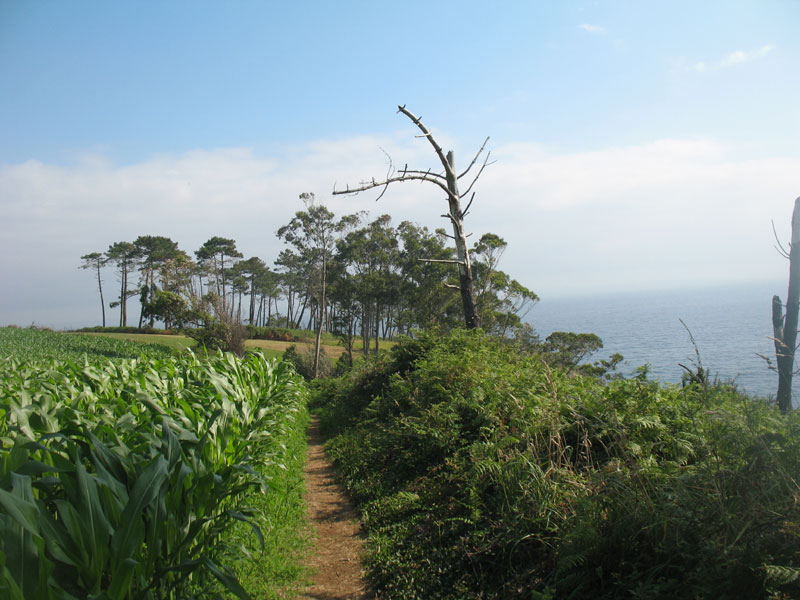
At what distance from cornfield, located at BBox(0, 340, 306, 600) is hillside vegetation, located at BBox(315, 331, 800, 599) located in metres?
1.43

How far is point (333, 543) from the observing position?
181 inches

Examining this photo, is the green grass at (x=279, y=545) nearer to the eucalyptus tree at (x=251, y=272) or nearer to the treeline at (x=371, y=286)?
the treeline at (x=371, y=286)

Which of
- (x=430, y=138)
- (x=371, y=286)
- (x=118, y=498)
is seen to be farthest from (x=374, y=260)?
(x=118, y=498)

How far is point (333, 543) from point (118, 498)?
8.35 feet

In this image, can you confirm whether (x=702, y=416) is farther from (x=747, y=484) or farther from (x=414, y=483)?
(x=414, y=483)

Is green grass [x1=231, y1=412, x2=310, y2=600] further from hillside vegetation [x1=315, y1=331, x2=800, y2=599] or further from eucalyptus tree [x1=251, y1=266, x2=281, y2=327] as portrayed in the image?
eucalyptus tree [x1=251, y1=266, x2=281, y2=327]

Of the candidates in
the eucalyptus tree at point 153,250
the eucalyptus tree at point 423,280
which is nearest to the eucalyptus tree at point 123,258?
the eucalyptus tree at point 153,250

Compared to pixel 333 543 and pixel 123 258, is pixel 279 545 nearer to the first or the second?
pixel 333 543

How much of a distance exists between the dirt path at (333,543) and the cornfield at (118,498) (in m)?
0.79

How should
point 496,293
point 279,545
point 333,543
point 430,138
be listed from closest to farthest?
point 279,545
point 333,543
point 430,138
point 496,293

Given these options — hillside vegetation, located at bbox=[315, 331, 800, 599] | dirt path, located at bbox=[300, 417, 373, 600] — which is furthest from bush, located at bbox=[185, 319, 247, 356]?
hillside vegetation, located at bbox=[315, 331, 800, 599]

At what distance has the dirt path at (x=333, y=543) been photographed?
3.66 meters

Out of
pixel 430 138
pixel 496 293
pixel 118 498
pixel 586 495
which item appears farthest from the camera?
pixel 496 293

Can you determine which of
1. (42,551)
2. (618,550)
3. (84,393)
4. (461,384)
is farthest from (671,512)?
(84,393)
